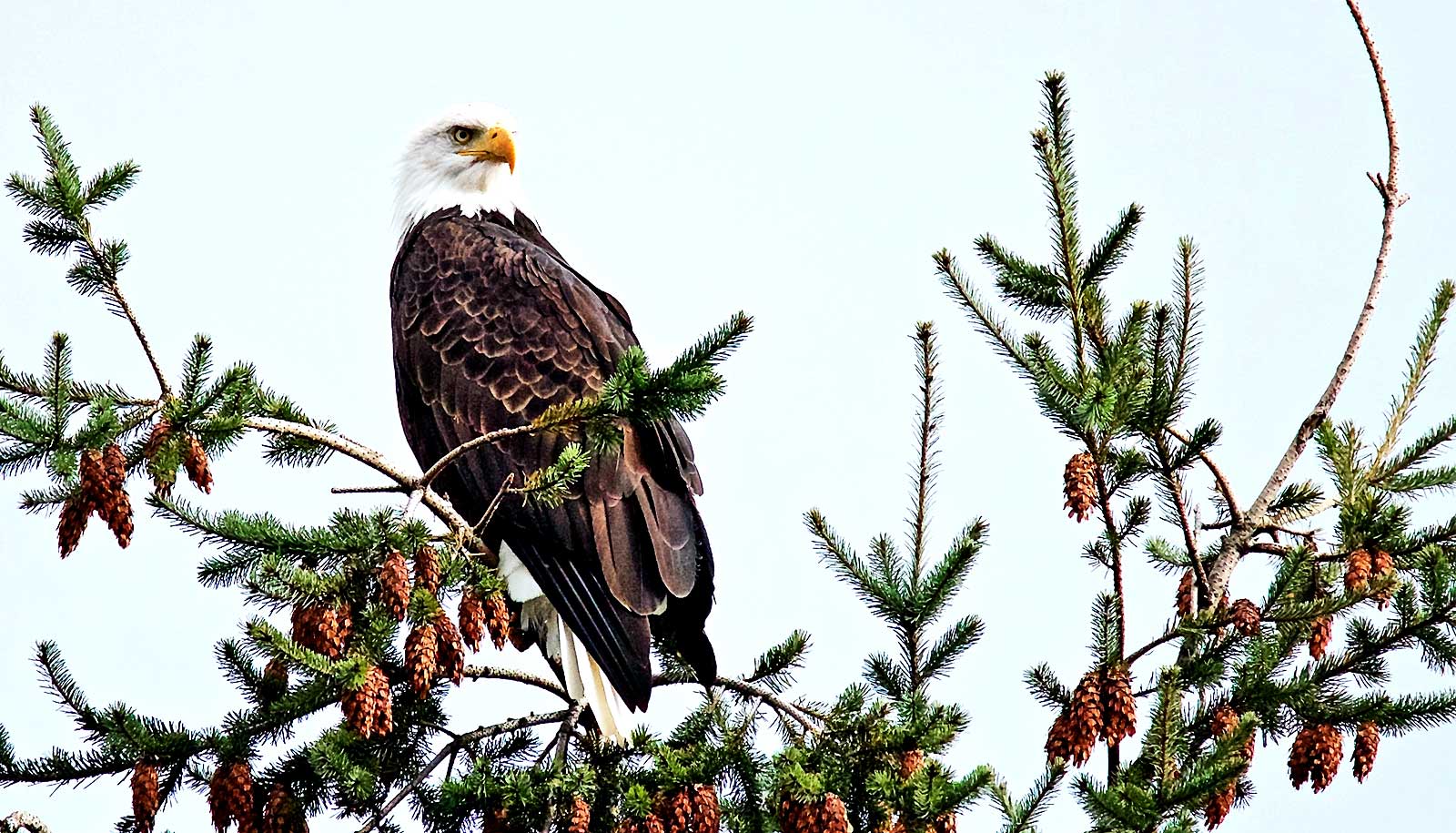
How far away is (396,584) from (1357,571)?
1.95 meters

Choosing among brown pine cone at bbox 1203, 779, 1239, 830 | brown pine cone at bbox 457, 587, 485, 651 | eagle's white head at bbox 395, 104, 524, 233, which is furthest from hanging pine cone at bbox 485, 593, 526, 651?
eagle's white head at bbox 395, 104, 524, 233

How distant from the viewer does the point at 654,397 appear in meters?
3.12

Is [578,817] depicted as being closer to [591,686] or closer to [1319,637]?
[591,686]

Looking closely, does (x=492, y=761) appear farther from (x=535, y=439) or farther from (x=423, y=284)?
(x=423, y=284)

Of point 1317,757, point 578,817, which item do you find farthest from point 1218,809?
point 578,817

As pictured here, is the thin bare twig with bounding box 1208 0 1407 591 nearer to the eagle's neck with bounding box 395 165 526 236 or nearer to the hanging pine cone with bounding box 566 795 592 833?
the hanging pine cone with bounding box 566 795 592 833

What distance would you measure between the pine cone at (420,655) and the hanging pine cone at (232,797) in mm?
428

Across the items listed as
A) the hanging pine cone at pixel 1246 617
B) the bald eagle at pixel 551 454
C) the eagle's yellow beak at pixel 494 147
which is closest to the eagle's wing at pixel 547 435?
the bald eagle at pixel 551 454

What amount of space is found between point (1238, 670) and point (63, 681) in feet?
8.01

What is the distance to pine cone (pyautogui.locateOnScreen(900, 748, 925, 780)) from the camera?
133 inches

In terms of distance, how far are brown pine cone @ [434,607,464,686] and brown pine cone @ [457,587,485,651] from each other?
21mm

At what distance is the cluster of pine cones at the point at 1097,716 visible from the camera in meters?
3.45

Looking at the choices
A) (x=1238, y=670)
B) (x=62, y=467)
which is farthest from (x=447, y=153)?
(x=1238, y=670)

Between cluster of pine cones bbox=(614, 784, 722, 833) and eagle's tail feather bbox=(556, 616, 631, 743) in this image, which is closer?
cluster of pine cones bbox=(614, 784, 722, 833)
